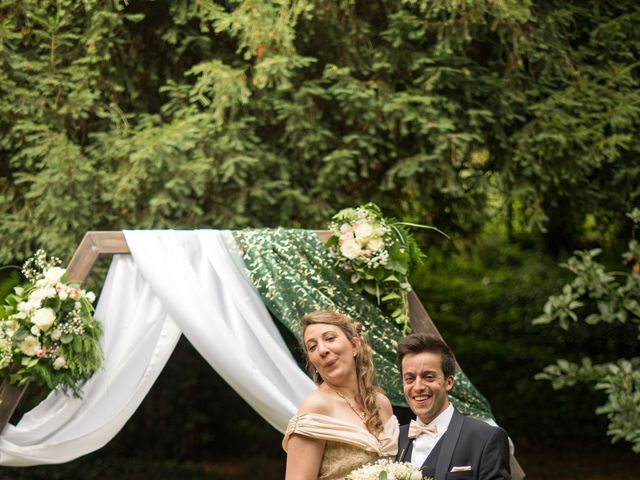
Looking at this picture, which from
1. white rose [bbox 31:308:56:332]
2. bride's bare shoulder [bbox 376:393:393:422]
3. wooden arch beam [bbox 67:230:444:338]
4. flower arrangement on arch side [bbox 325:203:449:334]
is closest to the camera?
bride's bare shoulder [bbox 376:393:393:422]

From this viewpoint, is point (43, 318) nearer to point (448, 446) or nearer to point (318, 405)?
point (318, 405)

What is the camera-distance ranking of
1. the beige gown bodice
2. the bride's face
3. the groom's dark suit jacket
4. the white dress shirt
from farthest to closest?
1. the bride's face
2. the beige gown bodice
3. the white dress shirt
4. the groom's dark suit jacket

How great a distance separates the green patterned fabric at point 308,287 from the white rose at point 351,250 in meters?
0.15

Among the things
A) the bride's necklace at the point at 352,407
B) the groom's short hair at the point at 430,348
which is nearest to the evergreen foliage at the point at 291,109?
the bride's necklace at the point at 352,407

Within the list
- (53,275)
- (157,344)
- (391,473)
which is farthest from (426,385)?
(53,275)

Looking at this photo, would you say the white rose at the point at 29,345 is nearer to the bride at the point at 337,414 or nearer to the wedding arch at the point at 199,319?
the wedding arch at the point at 199,319

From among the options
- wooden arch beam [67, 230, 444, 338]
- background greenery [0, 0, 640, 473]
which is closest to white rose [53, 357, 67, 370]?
wooden arch beam [67, 230, 444, 338]

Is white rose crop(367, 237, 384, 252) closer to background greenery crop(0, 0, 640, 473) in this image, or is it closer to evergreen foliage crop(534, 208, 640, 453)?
background greenery crop(0, 0, 640, 473)

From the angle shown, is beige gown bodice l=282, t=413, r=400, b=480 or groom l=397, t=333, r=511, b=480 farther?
beige gown bodice l=282, t=413, r=400, b=480

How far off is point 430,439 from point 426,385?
0.61 ft

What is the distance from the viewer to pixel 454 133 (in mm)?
6281

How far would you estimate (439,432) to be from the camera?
314cm

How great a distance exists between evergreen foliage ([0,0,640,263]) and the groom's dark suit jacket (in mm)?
3196

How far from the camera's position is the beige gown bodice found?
361 centimetres
